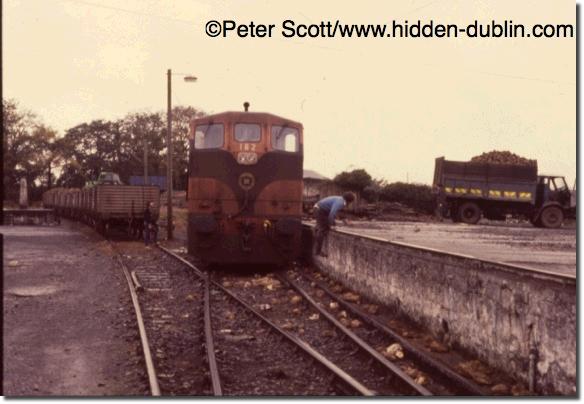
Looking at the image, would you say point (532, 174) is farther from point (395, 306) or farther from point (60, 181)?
point (60, 181)

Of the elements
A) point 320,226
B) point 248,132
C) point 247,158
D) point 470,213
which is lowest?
point 470,213

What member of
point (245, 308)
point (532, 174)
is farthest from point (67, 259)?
point (532, 174)

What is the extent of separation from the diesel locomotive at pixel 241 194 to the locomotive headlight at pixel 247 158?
0.02m

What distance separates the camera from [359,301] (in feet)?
38.8

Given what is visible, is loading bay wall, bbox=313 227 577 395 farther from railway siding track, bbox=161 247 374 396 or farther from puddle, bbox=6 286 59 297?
puddle, bbox=6 286 59 297

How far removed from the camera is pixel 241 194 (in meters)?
14.4

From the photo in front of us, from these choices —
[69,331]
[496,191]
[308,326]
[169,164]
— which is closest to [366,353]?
[308,326]

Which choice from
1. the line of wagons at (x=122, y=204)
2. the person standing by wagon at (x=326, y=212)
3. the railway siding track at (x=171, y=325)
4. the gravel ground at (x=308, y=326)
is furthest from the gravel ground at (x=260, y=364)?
the line of wagons at (x=122, y=204)

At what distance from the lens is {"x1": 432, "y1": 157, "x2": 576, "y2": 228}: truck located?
102 feet

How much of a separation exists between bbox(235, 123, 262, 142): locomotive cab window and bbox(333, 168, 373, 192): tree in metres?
31.0

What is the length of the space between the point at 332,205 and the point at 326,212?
490 millimetres

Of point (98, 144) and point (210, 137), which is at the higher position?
point (98, 144)

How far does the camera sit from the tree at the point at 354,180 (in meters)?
45.7

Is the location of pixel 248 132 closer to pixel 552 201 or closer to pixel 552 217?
pixel 552 217
